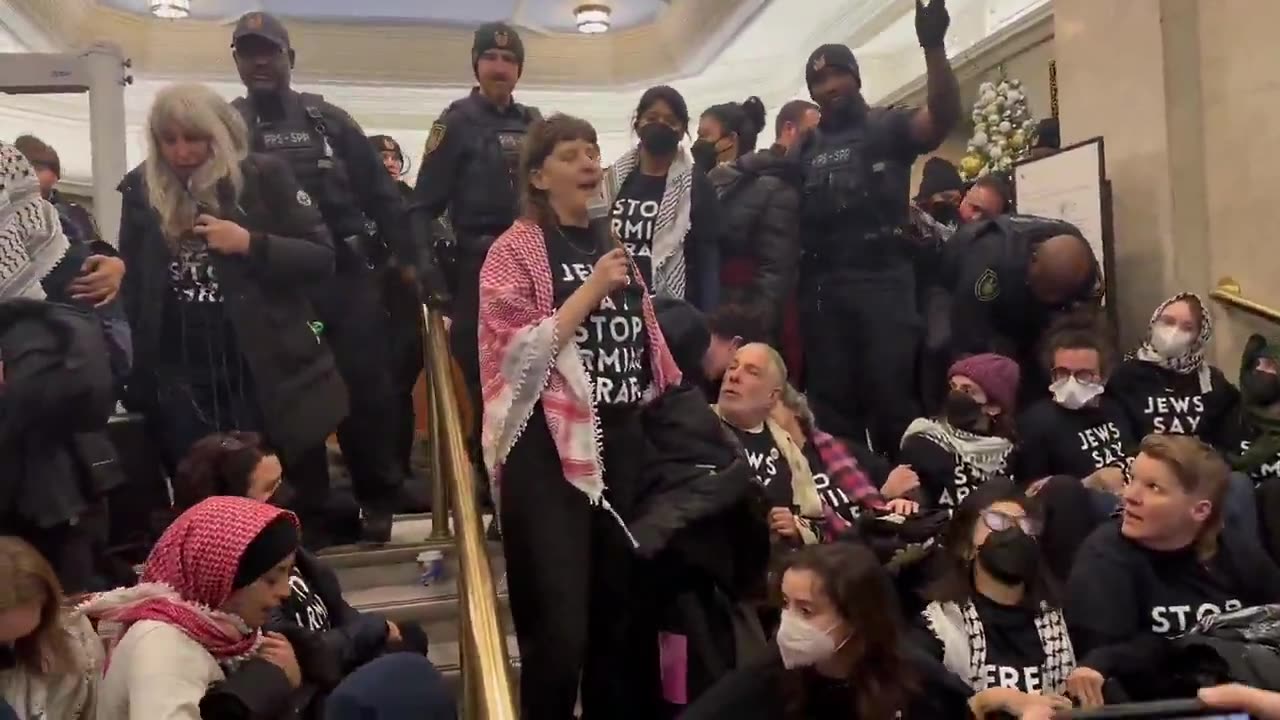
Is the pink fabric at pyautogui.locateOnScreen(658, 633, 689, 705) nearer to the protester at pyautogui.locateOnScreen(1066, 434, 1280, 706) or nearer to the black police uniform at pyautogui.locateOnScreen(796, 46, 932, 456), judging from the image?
the protester at pyautogui.locateOnScreen(1066, 434, 1280, 706)

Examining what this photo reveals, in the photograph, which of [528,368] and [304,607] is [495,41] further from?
[304,607]

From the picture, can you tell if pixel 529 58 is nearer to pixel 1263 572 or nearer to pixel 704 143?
pixel 704 143

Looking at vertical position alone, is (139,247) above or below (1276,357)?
above

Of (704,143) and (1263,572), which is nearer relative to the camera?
(1263,572)

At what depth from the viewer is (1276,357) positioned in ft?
12.3

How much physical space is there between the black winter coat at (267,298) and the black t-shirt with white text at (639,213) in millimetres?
890

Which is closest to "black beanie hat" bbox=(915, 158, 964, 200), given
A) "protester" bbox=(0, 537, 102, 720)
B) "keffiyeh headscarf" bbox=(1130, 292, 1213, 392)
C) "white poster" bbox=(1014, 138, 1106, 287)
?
"white poster" bbox=(1014, 138, 1106, 287)

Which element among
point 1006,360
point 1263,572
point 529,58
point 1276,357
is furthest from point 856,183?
point 529,58

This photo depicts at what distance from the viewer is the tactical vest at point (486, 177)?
12.3 ft

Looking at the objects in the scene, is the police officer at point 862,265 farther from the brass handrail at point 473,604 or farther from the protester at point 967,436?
the brass handrail at point 473,604

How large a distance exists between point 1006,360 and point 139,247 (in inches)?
102

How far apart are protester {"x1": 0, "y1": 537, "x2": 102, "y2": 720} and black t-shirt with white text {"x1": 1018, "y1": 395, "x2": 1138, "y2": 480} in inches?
102

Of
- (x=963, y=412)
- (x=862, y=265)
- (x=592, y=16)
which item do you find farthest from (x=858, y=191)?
(x=592, y=16)

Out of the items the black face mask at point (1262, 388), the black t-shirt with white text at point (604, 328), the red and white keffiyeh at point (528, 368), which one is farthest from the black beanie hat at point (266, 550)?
the black face mask at point (1262, 388)
